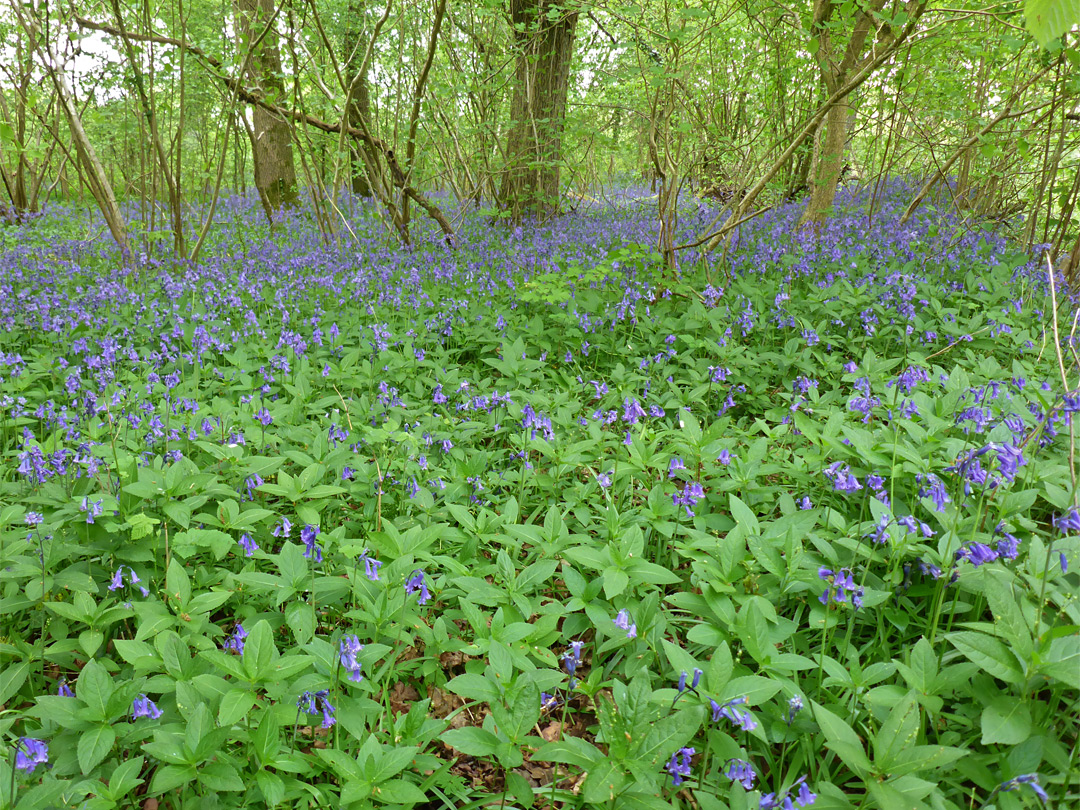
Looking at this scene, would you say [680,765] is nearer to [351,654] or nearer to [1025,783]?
[1025,783]

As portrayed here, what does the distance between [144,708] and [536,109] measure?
894 cm

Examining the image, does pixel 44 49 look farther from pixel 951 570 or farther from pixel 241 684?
pixel 951 570

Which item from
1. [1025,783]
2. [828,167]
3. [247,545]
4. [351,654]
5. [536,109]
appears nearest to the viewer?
[1025,783]

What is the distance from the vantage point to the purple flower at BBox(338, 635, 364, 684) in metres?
1.56

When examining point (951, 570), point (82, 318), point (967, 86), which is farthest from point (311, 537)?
point (967, 86)

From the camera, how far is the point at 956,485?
2.03 metres

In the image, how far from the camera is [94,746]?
1484 mm

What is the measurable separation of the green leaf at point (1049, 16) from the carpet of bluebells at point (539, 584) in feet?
3.87

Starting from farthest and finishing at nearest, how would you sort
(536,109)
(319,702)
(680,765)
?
(536,109)
(319,702)
(680,765)

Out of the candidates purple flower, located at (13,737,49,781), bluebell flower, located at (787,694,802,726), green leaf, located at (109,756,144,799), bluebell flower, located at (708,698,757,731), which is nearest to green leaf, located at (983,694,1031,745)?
bluebell flower, located at (787,694,802,726)

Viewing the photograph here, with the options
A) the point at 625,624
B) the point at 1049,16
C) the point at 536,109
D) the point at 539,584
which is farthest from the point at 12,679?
the point at 536,109

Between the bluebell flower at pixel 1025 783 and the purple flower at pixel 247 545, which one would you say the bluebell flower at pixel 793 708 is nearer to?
the bluebell flower at pixel 1025 783

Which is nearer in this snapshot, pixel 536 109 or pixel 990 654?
pixel 990 654

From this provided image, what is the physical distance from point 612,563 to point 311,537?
0.95m
